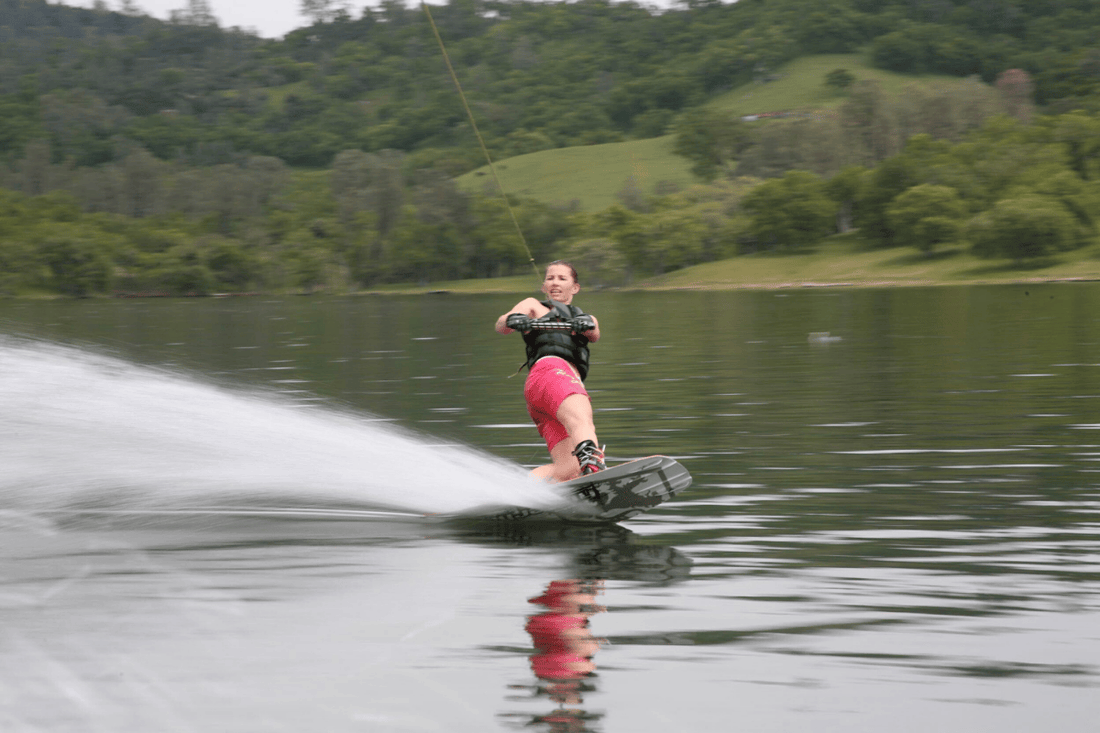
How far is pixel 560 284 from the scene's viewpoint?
31.0ft

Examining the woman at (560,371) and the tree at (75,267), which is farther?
the tree at (75,267)

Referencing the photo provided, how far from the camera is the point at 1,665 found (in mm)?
5801

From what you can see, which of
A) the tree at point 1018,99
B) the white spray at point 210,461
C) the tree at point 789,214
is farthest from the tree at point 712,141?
the white spray at point 210,461

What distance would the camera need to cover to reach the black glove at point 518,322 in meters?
9.21

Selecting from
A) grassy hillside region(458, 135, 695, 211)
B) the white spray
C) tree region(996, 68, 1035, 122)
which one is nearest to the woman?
the white spray

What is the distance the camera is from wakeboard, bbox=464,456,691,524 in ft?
29.1

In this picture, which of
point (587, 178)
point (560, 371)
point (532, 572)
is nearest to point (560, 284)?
point (560, 371)

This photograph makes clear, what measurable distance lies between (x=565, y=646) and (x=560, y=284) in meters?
3.87

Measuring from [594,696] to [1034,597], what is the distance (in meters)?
2.95

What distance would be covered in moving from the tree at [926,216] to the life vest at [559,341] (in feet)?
395

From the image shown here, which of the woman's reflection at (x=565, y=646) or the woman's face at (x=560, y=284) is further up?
the woman's face at (x=560, y=284)

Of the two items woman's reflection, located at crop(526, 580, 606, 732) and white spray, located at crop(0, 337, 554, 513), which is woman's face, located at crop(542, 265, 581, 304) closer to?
white spray, located at crop(0, 337, 554, 513)

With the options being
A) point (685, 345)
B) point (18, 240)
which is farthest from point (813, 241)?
point (685, 345)

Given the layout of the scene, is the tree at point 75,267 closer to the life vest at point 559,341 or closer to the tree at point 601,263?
the tree at point 601,263
